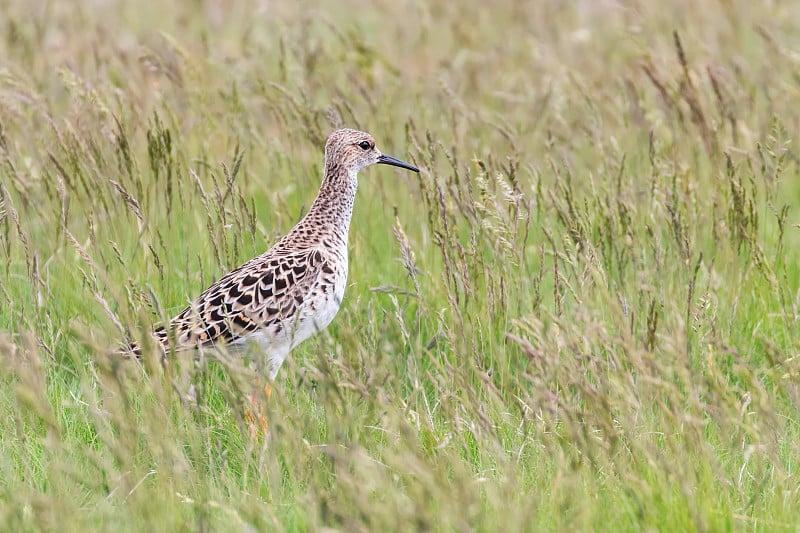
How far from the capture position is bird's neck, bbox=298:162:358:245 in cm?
508

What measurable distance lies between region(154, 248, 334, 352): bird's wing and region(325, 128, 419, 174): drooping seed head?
0.73 m

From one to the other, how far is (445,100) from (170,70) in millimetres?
1824

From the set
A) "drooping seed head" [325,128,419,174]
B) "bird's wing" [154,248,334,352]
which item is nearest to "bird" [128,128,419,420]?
"bird's wing" [154,248,334,352]

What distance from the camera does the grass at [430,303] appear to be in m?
3.31

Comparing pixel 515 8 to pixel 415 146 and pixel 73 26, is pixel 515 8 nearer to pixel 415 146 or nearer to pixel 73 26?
pixel 73 26

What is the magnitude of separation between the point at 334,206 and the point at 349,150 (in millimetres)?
333

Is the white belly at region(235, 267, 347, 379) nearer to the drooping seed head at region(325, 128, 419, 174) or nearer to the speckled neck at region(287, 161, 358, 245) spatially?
the speckled neck at region(287, 161, 358, 245)

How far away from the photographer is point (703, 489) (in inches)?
137

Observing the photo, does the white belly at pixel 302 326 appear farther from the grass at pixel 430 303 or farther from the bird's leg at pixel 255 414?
the bird's leg at pixel 255 414

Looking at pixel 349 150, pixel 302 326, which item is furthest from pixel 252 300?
pixel 349 150

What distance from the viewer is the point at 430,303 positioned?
5223 millimetres

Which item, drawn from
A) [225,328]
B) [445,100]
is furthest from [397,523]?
[445,100]

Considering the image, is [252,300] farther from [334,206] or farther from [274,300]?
[334,206]

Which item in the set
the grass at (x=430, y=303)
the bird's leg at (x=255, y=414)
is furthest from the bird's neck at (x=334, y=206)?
the bird's leg at (x=255, y=414)
